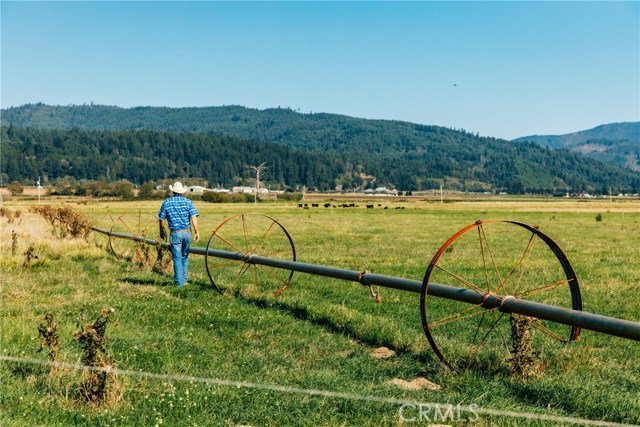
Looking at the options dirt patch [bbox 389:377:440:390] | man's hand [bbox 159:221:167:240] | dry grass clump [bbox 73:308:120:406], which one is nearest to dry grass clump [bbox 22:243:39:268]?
man's hand [bbox 159:221:167:240]

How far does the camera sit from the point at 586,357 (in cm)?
827

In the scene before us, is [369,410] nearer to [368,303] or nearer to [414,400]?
[414,400]

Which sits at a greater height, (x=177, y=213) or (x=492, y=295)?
(x=177, y=213)

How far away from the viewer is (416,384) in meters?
7.20

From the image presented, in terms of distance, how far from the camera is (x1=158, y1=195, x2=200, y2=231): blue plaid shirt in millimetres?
14469

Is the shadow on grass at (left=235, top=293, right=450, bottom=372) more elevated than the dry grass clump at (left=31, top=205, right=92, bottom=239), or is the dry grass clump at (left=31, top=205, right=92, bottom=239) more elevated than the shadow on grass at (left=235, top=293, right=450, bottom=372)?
the dry grass clump at (left=31, top=205, right=92, bottom=239)

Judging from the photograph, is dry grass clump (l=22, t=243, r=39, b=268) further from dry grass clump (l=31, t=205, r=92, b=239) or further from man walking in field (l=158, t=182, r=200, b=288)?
dry grass clump (l=31, t=205, r=92, b=239)

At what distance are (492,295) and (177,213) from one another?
8.96 meters

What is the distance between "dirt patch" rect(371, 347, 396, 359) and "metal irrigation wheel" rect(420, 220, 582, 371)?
667 millimetres

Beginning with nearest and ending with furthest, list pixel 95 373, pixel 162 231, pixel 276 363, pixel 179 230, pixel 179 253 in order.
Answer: pixel 95 373 → pixel 276 363 → pixel 179 253 → pixel 179 230 → pixel 162 231

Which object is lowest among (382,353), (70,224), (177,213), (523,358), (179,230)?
(382,353)

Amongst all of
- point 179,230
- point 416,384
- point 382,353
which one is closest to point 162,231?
point 179,230

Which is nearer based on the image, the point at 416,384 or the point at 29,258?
the point at 416,384

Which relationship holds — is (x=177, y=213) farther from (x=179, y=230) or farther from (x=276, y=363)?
(x=276, y=363)
